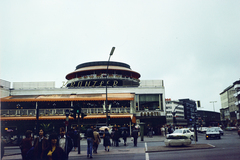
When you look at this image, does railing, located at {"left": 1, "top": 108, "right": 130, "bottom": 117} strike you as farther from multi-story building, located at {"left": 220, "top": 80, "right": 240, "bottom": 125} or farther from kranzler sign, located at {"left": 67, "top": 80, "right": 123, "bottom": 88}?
multi-story building, located at {"left": 220, "top": 80, "right": 240, "bottom": 125}

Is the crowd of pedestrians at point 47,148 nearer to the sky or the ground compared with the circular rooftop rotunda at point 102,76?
nearer to the ground

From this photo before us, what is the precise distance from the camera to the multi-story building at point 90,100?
37.2m

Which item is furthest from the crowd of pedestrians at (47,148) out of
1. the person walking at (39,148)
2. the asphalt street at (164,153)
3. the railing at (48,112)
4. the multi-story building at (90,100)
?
the railing at (48,112)

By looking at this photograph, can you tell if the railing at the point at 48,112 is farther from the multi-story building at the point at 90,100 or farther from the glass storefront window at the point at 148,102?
the glass storefront window at the point at 148,102

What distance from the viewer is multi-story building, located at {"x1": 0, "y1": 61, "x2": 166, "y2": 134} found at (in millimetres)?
37156

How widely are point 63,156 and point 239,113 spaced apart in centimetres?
8548

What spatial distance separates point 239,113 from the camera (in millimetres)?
80375

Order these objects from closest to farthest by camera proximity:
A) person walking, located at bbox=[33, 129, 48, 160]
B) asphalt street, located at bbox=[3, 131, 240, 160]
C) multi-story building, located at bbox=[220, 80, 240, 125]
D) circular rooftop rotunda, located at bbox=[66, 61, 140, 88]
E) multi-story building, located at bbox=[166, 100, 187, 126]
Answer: person walking, located at bbox=[33, 129, 48, 160] → asphalt street, located at bbox=[3, 131, 240, 160] → circular rooftop rotunda, located at bbox=[66, 61, 140, 88] → multi-story building, located at bbox=[220, 80, 240, 125] → multi-story building, located at bbox=[166, 100, 187, 126]

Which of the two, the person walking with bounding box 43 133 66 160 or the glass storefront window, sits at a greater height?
the glass storefront window

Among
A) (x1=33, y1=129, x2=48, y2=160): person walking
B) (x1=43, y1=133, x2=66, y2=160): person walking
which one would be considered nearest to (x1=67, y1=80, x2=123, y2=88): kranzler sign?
(x1=33, y1=129, x2=48, y2=160): person walking

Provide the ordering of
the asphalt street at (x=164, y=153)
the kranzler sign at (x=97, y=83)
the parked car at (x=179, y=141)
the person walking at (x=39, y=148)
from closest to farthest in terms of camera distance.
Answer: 1. the person walking at (x=39, y=148)
2. the asphalt street at (x=164, y=153)
3. the parked car at (x=179, y=141)
4. the kranzler sign at (x=97, y=83)

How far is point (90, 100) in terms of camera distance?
38.2 m

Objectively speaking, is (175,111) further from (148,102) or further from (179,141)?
Result: (179,141)

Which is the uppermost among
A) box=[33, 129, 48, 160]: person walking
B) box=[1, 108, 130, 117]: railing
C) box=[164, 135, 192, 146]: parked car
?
box=[1, 108, 130, 117]: railing
